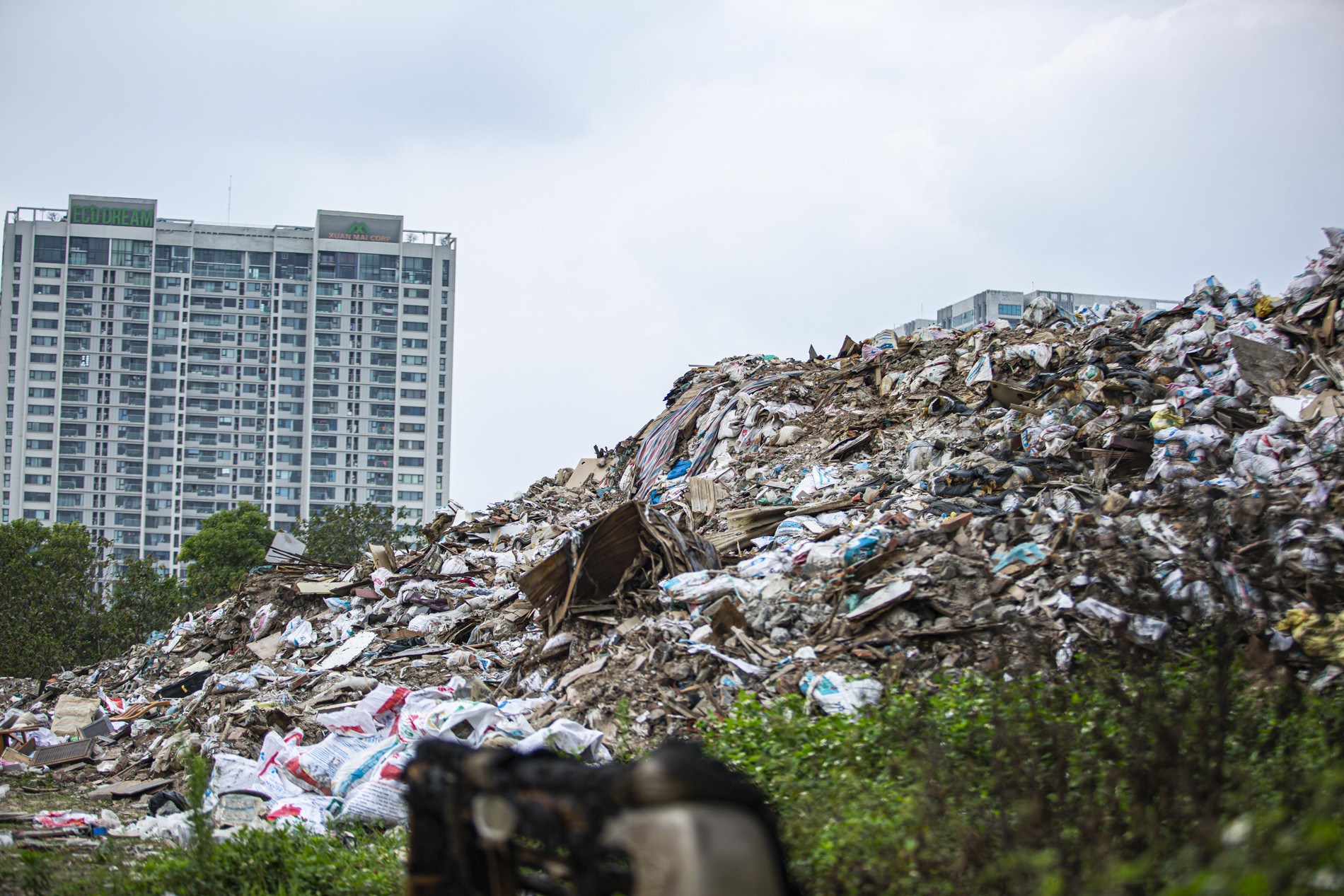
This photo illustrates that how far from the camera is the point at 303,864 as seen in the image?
13.7 feet

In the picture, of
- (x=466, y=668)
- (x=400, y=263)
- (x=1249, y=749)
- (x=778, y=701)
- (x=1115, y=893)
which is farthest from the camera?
(x=400, y=263)

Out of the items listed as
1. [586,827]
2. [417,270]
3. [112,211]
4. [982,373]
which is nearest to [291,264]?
[417,270]

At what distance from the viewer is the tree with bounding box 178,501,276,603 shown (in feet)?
122

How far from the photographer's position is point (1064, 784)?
9.84ft

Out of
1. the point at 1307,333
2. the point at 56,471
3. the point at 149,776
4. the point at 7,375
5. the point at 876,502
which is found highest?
the point at 7,375

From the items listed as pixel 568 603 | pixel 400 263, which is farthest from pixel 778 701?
pixel 400 263

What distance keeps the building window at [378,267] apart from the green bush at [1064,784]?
71.7 meters

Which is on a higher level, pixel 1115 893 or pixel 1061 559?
pixel 1061 559

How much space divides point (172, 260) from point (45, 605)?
2188 inches

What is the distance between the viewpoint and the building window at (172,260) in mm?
68375

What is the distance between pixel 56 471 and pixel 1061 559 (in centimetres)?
7451

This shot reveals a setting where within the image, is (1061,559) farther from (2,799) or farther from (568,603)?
(2,799)

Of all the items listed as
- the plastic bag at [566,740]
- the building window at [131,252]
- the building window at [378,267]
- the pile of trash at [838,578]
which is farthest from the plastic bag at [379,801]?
the building window at [131,252]

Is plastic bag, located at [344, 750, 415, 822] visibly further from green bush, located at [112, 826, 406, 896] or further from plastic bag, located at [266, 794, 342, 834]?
green bush, located at [112, 826, 406, 896]
